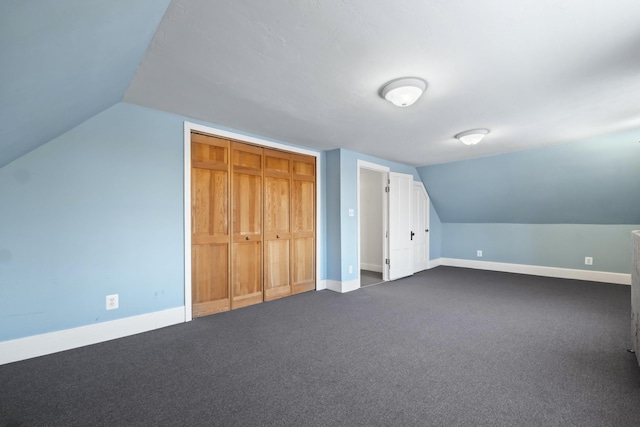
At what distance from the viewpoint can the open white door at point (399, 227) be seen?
525 cm

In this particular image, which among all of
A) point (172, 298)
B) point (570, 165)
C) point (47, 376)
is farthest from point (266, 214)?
point (570, 165)

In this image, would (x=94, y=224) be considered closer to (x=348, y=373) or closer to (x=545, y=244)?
(x=348, y=373)

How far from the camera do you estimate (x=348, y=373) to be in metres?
2.09

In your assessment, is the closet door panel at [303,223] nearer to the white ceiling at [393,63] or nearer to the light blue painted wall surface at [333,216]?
the light blue painted wall surface at [333,216]

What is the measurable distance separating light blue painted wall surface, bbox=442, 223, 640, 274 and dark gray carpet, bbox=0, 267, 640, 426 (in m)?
1.96

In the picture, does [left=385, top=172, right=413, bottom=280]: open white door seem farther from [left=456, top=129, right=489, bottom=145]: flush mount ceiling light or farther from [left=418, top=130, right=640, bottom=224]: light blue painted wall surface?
[left=456, top=129, right=489, bottom=145]: flush mount ceiling light

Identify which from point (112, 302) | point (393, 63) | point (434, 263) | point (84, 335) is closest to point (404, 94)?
point (393, 63)

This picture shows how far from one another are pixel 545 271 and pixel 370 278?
137 inches

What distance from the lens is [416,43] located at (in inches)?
71.6

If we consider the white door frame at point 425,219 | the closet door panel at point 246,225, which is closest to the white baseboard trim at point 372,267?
the white door frame at point 425,219

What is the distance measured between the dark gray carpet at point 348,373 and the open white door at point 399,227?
73.9 inches

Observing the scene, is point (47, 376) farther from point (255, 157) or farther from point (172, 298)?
point (255, 157)

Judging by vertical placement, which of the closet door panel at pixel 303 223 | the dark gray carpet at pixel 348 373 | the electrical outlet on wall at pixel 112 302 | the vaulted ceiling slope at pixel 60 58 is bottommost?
the dark gray carpet at pixel 348 373

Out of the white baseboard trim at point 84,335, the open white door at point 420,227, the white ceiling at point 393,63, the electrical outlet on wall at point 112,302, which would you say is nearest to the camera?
the white ceiling at point 393,63
